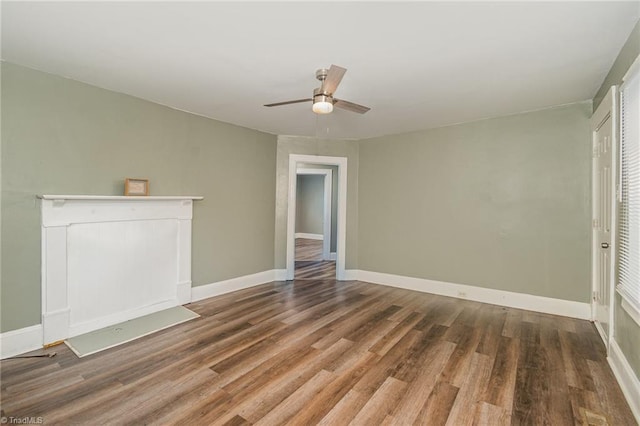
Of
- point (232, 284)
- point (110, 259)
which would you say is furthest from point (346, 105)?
point (232, 284)

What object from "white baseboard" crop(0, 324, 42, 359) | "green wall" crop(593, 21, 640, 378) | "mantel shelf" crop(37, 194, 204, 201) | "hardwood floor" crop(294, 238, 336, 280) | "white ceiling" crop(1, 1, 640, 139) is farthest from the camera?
"hardwood floor" crop(294, 238, 336, 280)

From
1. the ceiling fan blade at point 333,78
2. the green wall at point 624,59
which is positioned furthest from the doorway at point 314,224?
the green wall at point 624,59

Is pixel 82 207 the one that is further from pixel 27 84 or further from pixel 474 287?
pixel 474 287

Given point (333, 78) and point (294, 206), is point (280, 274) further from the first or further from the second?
point (333, 78)

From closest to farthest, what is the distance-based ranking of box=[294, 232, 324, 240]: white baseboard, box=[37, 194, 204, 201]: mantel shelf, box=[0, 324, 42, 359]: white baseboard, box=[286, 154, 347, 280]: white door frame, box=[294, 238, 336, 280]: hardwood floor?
1. box=[0, 324, 42, 359]: white baseboard
2. box=[37, 194, 204, 201]: mantel shelf
3. box=[286, 154, 347, 280]: white door frame
4. box=[294, 238, 336, 280]: hardwood floor
5. box=[294, 232, 324, 240]: white baseboard

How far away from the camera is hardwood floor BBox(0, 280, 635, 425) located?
1.74m

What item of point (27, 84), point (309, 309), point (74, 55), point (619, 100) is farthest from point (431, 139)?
point (27, 84)

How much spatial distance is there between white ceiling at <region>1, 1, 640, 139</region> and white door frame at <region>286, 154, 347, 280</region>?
5.69 feet

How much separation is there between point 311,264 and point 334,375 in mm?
4117

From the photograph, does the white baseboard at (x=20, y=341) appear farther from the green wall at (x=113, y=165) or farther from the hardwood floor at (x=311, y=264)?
the hardwood floor at (x=311, y=264)

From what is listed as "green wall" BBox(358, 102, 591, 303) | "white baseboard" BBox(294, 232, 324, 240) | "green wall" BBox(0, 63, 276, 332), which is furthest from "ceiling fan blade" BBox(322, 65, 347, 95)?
"white baseboard" BBox(294, 232, 324, 240)

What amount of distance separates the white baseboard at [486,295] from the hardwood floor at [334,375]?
0.53 feet

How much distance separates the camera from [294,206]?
4.85 meters

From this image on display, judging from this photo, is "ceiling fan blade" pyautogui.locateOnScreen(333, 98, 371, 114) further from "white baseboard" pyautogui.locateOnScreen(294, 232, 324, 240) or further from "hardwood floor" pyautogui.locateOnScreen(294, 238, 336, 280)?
"white baseboard" pyautogui.locateOnScreen(294, 232, 324, 240)
